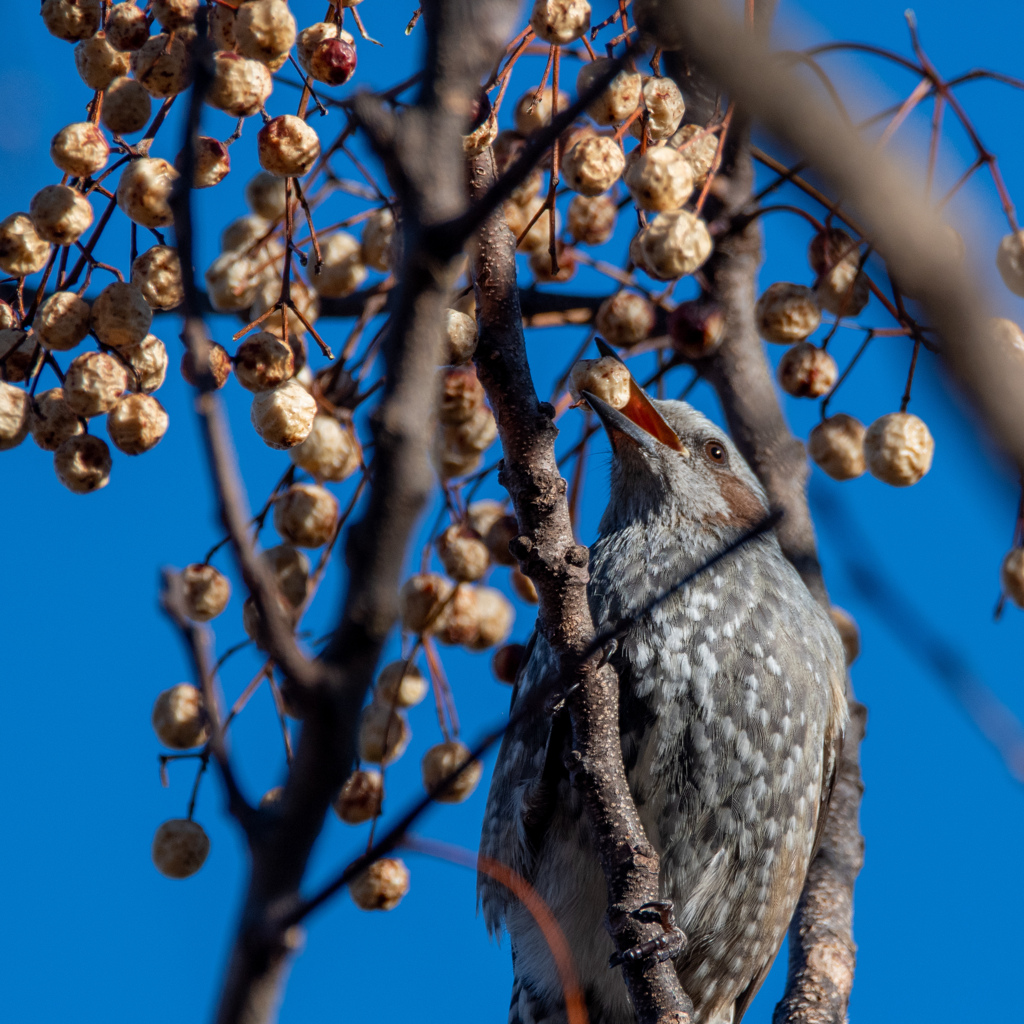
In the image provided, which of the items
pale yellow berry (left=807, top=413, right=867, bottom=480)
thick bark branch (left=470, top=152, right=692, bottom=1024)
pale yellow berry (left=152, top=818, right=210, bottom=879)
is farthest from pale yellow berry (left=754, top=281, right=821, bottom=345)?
pale yellow berry (left=152, top=818, right=210, bottom=879)

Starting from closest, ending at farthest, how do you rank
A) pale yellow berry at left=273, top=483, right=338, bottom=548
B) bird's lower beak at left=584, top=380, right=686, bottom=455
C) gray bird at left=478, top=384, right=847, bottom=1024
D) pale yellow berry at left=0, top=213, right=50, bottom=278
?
pale yellow berry at left=0, top=213, right=50, bottom=278 < pale yellow berry at left=273, top=483, right=338, bottom=548 < gray bird at left=478, top=384, right=847, bottom=1024 < bird's lower beak at left=584, top=380, right=686, bottom=455

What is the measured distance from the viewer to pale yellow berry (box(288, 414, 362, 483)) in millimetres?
2863

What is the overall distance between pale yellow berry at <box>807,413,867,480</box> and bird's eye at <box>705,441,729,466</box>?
929 millimetres

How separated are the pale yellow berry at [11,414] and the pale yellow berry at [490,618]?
3.67 ft

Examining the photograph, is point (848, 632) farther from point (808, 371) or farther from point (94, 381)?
point (94, 381)

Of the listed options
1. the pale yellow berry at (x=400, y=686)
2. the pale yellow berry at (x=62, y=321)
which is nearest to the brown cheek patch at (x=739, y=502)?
the pale yellow berry at (x=400, y=686)

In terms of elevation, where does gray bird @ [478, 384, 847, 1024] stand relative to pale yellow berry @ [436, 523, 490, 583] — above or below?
below

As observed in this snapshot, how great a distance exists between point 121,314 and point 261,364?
0.29 metres

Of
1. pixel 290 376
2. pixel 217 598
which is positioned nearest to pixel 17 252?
pixel 290 376

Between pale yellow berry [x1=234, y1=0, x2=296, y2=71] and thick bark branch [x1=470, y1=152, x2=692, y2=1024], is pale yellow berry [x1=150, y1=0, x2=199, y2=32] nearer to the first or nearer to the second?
pale yellow berry [x1=234, y1=0, x2=296, y2=71]

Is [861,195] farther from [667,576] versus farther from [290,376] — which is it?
[667,576]

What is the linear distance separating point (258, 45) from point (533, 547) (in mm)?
1075

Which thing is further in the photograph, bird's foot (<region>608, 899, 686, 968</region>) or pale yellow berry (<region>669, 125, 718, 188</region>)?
pale yellow berry (<region>669, 125, 718, 188</region>)

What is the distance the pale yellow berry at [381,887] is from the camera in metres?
2.98
